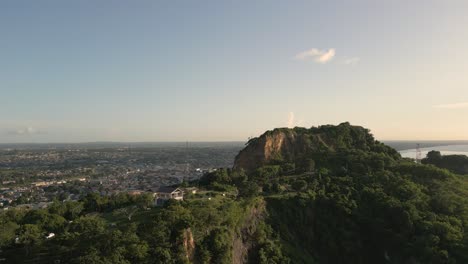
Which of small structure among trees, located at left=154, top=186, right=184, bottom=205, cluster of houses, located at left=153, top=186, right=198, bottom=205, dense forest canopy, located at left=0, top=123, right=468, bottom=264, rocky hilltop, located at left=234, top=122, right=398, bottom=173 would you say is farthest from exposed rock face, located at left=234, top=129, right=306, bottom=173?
small structure among trees, located at left=154, top=186, right=184, bottom=205

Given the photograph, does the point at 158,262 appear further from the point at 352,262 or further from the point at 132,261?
the point at 352,262

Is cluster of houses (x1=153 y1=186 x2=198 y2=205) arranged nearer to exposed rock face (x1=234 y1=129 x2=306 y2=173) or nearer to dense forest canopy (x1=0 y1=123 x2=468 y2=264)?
dense forest canopy (x1=0 y1=123 x2=468 y2=264)

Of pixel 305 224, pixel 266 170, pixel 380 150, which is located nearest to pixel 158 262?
pixel 305 224

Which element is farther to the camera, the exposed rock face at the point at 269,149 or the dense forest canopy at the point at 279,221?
the exposed rock face at the point at 269,149

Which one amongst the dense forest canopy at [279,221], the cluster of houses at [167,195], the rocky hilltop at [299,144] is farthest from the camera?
the rocky hilltop at [299,144]

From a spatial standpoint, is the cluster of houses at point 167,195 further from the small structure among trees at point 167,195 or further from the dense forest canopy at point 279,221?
the dense forest canopy at point 279,221

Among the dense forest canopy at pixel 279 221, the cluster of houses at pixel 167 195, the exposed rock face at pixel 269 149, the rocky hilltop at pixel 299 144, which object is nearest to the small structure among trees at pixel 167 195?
the cluster of houses at pixel 167 195

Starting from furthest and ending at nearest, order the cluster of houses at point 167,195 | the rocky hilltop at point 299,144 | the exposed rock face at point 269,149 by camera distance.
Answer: the rocky hilltop at point 299,144 < the exposed rock face at point 269,149 < the cluster of houses at point 167,195
